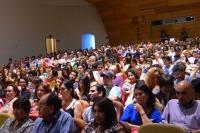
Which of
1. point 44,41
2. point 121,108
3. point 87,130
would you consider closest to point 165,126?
point 87,130

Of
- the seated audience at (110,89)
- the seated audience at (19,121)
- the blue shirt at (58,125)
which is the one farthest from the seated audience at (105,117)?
the seated audience at (110,89)

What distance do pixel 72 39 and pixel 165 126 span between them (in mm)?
20879

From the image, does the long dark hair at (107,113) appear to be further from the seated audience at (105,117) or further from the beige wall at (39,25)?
the beige wall at (39,25)

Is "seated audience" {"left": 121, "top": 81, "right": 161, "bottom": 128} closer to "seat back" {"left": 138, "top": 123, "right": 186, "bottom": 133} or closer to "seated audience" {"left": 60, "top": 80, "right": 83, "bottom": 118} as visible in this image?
"seat back" {"left": 138, "top": 123, "right": 186, "bottom": 133}

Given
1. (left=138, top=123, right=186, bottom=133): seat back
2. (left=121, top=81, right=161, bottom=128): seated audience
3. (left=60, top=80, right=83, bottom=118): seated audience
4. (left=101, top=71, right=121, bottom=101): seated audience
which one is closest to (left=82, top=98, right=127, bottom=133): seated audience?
(left=138, top=123, right=186, bottom=133): seat back

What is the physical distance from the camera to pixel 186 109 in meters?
3.78

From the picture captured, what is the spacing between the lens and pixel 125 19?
923 inches

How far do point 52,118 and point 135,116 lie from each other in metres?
0.94

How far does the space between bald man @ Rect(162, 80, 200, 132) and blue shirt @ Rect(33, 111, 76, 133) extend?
1030 mm

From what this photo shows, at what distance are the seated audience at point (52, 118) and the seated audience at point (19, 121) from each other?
213mm

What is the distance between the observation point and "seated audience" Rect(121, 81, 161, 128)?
3.96m

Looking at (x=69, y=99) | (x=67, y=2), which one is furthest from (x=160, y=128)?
(x=67, y=2)

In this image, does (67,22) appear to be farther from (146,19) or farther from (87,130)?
(87,130)

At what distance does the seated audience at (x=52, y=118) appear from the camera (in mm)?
3594
